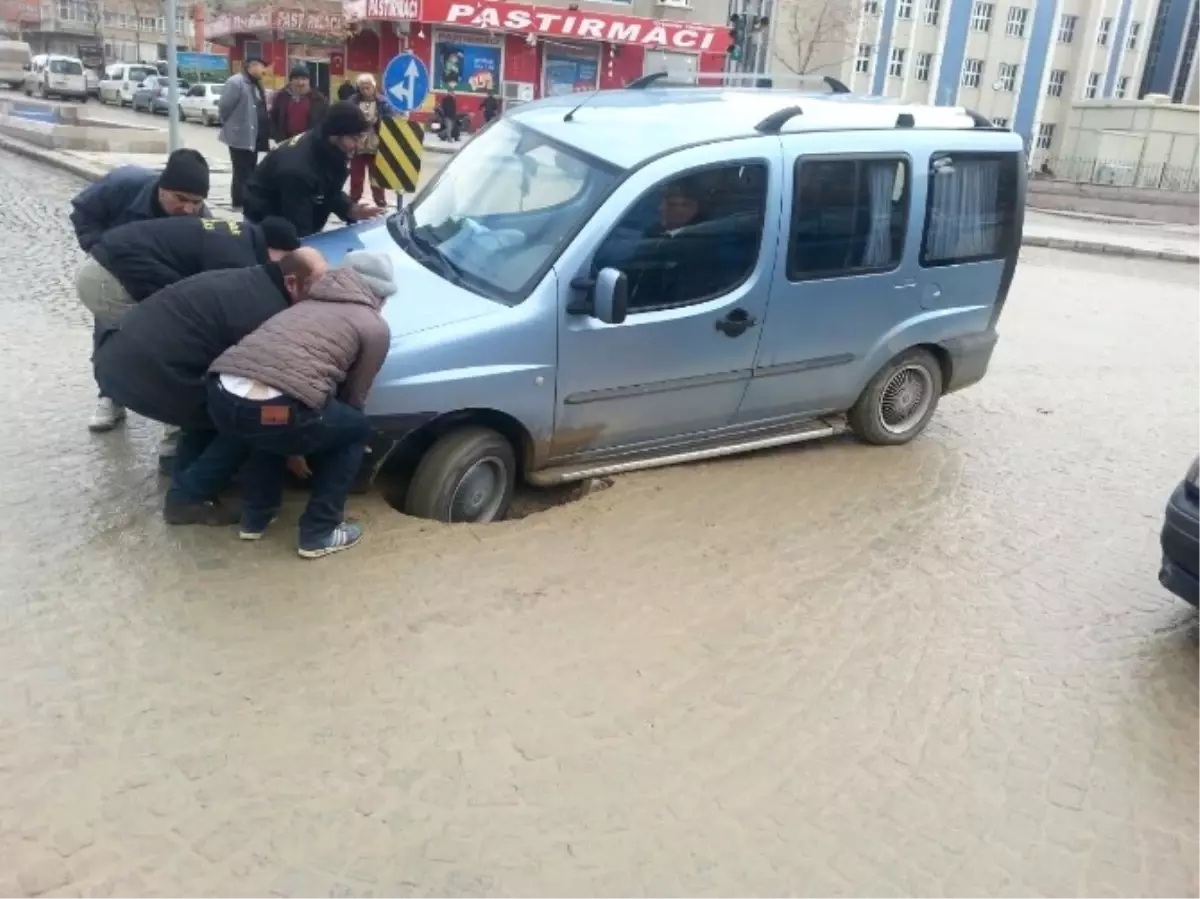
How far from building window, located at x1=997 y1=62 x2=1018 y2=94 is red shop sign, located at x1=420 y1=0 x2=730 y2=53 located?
91.3 feet

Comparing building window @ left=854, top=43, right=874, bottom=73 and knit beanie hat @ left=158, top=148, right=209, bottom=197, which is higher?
building window @ left=854, top=43, right=874, bottom=73

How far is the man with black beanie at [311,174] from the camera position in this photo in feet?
20.3

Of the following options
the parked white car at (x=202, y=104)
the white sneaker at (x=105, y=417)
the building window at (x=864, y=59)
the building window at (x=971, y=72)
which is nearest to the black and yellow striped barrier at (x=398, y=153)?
the white sneaker at (x=105, y=417)

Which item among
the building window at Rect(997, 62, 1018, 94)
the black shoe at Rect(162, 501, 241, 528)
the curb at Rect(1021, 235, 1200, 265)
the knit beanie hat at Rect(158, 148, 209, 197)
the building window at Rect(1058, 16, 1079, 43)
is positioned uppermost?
the building window at Rect(1058, 16, 1079, 43)

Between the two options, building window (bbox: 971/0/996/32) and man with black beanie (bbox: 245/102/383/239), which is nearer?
man with black beanie (bbox: 245/102/383/239)

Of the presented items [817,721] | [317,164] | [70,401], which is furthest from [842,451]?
[70,401]

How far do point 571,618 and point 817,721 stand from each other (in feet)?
3.43

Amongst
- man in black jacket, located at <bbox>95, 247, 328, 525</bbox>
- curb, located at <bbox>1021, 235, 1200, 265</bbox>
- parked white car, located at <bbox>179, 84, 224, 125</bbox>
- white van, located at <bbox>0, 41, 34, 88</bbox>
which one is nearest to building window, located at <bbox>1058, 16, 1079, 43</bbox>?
curb, located at <bbox>1021, 235, 1200, 265</bbox>

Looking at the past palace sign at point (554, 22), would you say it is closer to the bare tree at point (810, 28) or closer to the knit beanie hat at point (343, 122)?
the bare tree at point (810, 28)

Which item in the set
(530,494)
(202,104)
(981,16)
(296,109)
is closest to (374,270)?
(530,494)

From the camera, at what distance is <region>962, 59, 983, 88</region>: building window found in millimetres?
59931

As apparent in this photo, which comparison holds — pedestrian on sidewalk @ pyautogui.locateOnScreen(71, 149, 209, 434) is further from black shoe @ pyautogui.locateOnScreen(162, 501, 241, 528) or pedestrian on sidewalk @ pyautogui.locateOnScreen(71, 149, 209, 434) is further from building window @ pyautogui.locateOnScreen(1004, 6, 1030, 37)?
building window @ pyautogui.locateOnScreen(1004, 6, 1030, 37)

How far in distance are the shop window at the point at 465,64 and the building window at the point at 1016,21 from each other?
3594 centimetres

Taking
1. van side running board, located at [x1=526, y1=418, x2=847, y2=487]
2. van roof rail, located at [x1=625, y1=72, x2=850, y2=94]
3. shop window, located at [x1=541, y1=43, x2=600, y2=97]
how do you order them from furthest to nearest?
shop window, located at [x1=541, y1=43, x2=600, y2=97], van roof rail, located at [x1=625, y1=72, x2=850, y2=94], van side running board, located at [x1=526, y1=418, x2=847, y2=487]
